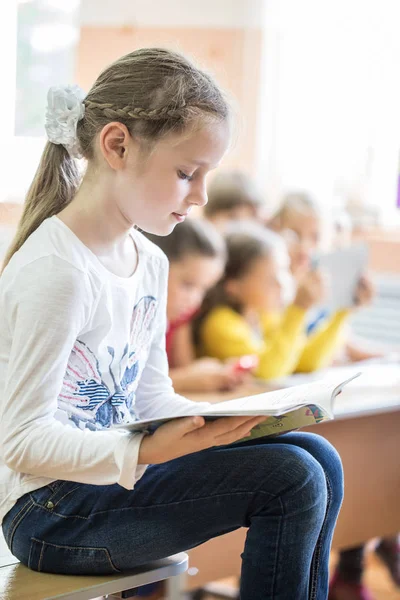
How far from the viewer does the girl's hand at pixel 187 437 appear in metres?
0.82

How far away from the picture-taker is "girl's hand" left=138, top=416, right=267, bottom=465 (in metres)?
0.82

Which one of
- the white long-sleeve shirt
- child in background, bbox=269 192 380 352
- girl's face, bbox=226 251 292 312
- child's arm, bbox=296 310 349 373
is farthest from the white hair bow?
child in background, bbox=269 192 380 352

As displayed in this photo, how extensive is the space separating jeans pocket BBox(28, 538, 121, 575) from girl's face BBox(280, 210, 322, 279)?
189 centimetres

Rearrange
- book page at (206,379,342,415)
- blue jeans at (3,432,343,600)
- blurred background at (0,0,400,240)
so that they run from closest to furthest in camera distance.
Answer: book page at (206,379,342,415), blue jeans at (3,432,343,600), blurred background at (0,0,400,240)

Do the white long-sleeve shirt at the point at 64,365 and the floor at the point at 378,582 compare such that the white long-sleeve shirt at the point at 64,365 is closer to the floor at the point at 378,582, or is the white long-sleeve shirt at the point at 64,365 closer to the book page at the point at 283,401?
the book page at the point at 283,401

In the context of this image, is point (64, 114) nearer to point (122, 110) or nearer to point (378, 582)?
point (122, 110)

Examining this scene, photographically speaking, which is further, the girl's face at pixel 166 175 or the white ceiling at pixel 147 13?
the white ceiling at pixel 147 13

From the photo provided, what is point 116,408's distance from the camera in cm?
99

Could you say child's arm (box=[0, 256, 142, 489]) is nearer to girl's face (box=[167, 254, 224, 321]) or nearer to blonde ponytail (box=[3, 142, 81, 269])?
blonde ponytail (box=[3, 142, 81, 269])

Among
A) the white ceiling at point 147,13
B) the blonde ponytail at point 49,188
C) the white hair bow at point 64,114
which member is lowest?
the blonde ponytail at point 49,188

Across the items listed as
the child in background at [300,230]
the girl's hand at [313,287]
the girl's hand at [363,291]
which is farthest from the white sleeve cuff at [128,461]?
the child in background at [300,230]

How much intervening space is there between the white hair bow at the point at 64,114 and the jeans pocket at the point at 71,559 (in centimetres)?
45

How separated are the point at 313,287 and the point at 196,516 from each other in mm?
1334

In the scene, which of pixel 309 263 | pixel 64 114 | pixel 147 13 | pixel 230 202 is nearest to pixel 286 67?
pixel 147 13
